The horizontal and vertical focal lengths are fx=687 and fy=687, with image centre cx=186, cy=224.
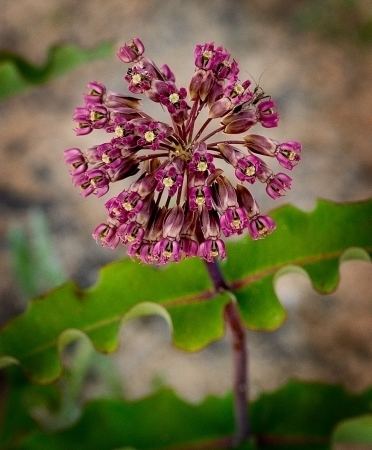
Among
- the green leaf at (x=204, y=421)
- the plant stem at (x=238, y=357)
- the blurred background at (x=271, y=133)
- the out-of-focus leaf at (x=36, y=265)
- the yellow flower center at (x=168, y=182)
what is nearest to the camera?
the yellow flower center at (x=168, y=182)

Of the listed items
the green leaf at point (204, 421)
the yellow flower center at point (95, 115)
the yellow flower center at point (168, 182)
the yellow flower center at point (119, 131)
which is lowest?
the green leaf at point (204, 421)

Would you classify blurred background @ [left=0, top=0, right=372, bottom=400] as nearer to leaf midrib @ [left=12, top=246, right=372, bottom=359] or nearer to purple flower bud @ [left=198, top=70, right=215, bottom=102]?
leaf midrib @ [left=12, top=246, right=372, bottom=359]

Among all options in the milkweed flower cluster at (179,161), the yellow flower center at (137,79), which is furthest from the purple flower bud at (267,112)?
the yellow flower center at (137,79)

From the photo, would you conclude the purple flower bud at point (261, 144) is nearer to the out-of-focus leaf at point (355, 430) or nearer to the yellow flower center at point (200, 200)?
the yellow flower center at point (200, 200)

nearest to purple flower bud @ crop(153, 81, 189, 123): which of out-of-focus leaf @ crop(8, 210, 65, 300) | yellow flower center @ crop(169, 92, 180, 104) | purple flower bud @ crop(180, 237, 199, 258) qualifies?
yellow flower center @ crop(169, 92, 180, 104)

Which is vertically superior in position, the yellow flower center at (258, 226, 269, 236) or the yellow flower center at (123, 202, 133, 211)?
the yellow flower center at (123, 202, 133, 211)
